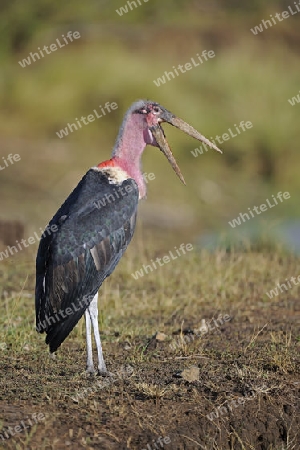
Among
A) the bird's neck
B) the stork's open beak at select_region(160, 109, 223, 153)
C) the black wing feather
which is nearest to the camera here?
the black wing feather

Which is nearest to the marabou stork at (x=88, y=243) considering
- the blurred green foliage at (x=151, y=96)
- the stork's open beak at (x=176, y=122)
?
the stork's open beak at (x=176, y=122)

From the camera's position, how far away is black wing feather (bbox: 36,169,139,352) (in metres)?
5.62

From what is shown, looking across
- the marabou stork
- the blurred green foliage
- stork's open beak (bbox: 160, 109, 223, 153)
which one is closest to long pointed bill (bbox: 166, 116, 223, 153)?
stork's open beak (bbox: 160, 109, 223, 153)

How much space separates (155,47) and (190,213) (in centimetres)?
1135

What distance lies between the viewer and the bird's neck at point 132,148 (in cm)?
594

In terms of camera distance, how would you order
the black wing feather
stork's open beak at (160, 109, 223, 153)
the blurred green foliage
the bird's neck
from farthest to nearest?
the blurred green foliage
stork's open beak at (160, 109, 223, 153)
the bird's neck
the black wing feather

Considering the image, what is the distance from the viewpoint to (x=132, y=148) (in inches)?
234

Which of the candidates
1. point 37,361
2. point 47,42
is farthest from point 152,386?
point 47,42

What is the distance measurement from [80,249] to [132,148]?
78cm

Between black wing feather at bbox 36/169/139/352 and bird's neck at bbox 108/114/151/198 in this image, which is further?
bird's neck at bbox 108/114/151/198

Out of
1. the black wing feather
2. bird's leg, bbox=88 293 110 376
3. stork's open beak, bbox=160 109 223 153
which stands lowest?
bird's leg, bbox=88 293 110 376

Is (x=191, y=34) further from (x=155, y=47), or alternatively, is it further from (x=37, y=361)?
(x=37, y=361)

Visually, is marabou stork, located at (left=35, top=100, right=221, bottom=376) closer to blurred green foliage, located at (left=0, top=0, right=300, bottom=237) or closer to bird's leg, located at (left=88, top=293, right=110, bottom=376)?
bird's leg, located at (left=88, top=293, right=110, bottom=376)

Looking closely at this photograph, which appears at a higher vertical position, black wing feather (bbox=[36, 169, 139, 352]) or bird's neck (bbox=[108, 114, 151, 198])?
bird's neck (bbox=[108, 114, 151, 198])
